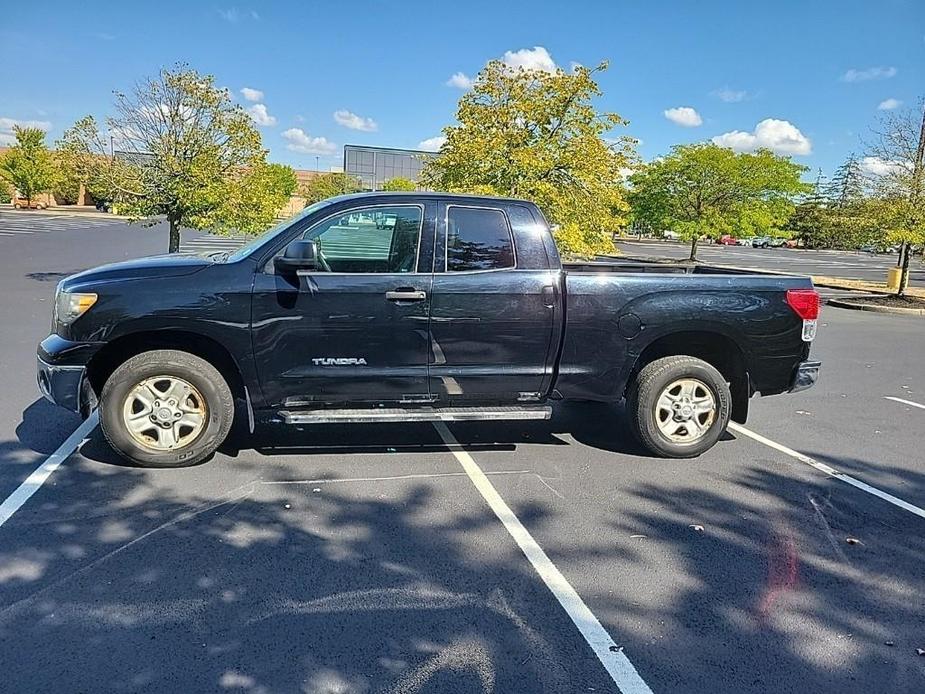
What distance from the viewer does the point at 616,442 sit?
5.69m

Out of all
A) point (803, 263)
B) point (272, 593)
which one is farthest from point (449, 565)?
point (803, 263)

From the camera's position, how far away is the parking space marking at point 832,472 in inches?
178

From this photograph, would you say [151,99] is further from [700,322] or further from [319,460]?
[700,322]

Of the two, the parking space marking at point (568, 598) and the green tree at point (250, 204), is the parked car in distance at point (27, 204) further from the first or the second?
the parking space marking at point (568, 598)

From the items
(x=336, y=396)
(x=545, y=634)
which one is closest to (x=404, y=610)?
(x=545, y=634)

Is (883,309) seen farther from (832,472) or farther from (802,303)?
(832,472)

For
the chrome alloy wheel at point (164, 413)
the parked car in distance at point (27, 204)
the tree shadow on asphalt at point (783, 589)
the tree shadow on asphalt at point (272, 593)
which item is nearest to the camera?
the tree shadow on asphalt at point (272, 593)

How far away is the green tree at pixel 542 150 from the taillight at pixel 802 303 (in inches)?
297

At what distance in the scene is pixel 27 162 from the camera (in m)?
60.4

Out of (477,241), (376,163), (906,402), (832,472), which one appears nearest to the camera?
(477,241)

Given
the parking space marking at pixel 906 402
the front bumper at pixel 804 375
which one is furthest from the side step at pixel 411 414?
the parking space marking at pixel 906 402

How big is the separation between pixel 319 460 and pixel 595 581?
231 cm

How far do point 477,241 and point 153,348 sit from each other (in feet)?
7.81

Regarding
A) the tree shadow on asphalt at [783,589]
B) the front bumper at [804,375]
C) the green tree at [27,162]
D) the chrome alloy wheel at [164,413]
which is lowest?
the tree shadow on asphalt at [783,589]
